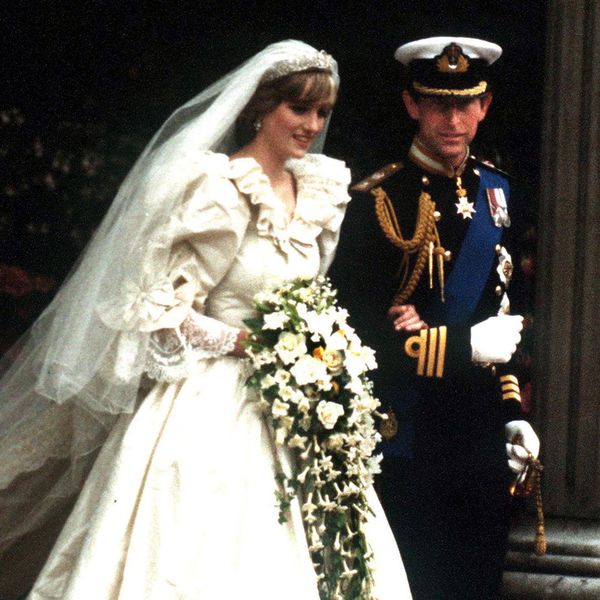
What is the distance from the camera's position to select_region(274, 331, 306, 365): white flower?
6262 millimetres

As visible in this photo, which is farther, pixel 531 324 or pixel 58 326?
pixel 531 324

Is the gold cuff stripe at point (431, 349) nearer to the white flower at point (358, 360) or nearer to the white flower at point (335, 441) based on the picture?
the white flower at point (358, 360)

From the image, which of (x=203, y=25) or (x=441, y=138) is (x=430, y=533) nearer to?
(x=441, y=138)

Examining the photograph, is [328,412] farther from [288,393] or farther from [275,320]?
[275,320]

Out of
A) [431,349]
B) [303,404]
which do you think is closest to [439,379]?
[431,349]

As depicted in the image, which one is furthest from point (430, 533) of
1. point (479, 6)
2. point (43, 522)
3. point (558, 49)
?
point (479, 6)


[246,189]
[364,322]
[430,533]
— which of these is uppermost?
[246,189]

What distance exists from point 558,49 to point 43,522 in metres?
2.60

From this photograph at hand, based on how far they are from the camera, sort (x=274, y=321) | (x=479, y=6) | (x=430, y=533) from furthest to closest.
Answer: (x=479, y=6) → (x=430, y=533) → (x=274, y=321)

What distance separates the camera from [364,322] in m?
6.69

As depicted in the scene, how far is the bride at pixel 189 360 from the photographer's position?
6.26m

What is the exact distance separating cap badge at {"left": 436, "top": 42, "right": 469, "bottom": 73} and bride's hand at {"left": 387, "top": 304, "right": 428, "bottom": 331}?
0.77m

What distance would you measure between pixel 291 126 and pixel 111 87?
260 cm

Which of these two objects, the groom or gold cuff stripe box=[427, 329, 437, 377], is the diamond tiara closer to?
the groom
